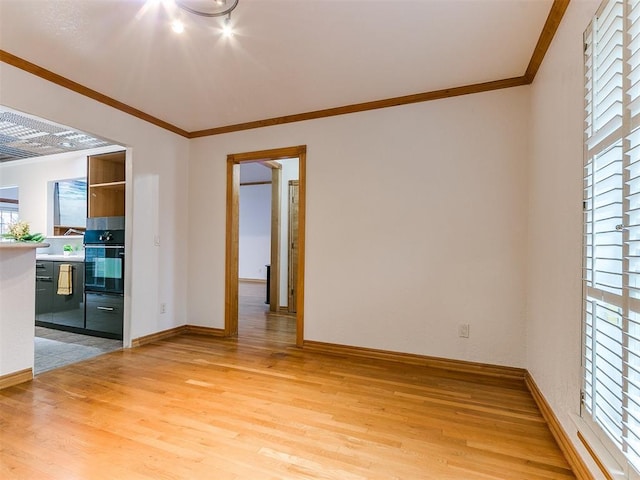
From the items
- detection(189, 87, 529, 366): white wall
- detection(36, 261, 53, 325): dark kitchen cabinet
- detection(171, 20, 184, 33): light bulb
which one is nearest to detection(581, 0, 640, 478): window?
detection(189, 87, 529, 366): white wall

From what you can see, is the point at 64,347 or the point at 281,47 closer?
the point at 281,47

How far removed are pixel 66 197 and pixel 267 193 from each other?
13.5 feet

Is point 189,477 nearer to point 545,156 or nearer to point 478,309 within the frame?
point 478,309

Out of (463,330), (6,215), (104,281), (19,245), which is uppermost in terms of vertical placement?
(6,215)

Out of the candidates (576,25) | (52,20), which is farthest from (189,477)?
(576,25)

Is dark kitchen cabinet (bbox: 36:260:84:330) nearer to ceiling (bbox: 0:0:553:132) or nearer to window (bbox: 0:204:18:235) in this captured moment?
ceiling (bbox: 0:0:553:132)

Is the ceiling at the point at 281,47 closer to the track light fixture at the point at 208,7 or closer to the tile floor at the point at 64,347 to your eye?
the track light fixture at the point at 208,7

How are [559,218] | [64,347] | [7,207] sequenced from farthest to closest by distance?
1. [7,207]
2. [64,347]
3. [559,218]

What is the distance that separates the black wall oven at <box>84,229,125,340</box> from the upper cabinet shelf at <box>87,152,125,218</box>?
1.31 feet

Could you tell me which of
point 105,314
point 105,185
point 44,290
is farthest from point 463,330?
point 44,290

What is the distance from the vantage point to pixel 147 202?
3.61 meters

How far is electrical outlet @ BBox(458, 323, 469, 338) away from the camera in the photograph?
9.37ft

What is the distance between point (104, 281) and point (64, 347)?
76cm

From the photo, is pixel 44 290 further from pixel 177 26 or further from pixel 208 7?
pixel 208 7
